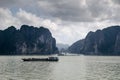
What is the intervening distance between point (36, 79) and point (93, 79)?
16273mm

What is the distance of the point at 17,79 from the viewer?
76438 mm

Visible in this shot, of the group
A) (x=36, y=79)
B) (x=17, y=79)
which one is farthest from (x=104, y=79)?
(x=17, y=79)

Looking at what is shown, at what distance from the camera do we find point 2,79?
249 feet

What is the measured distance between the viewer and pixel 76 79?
78188 mm

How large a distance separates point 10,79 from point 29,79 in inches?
207

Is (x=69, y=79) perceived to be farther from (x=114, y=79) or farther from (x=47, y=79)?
(x=114, y=79)

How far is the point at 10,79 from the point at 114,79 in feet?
96.8

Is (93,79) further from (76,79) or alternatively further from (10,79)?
(10,79)

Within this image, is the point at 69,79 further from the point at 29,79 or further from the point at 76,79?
the point at 29,79

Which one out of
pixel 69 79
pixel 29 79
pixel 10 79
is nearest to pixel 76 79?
pixel 69 79

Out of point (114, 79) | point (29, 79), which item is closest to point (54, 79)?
point (29, 79)

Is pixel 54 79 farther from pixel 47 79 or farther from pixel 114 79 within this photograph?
pixel 114 79

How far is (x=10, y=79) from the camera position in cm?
7588

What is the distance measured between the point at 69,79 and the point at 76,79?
2221 millimetres
